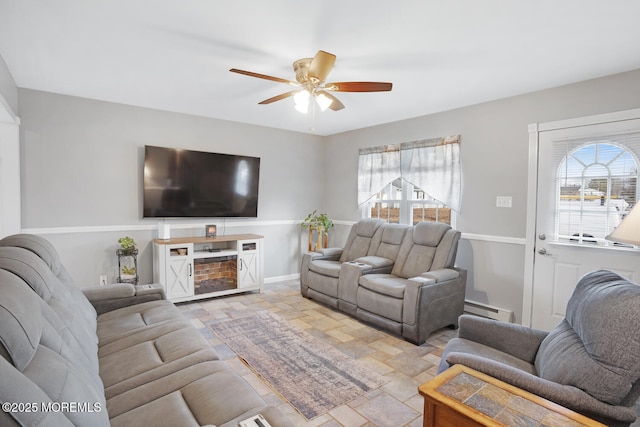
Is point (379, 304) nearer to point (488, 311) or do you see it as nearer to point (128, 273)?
point (488, 311)

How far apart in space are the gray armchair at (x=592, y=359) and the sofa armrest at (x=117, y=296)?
7.33ft

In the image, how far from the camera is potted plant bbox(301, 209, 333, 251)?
5289mm

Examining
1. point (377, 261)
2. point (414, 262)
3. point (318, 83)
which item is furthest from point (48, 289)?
point (414, 262)

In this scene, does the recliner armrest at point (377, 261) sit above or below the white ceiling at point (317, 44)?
below

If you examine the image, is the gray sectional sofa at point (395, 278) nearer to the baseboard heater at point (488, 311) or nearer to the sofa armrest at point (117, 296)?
the baseboard heater at point (488, 311)

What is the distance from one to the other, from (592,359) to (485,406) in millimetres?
528

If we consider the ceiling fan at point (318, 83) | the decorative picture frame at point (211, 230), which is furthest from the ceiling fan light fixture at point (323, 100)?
the decorative picture frame at point (211, 230)

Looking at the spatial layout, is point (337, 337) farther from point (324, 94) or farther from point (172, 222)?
point (172, 222)

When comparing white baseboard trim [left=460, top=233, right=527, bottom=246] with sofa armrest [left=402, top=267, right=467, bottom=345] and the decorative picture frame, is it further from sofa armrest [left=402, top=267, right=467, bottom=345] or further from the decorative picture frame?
the decorative picture frame

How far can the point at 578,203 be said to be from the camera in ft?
9.98

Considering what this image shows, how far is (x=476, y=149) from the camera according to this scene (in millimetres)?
3764

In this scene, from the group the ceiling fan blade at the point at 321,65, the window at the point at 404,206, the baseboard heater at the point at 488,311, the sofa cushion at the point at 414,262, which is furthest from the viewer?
the window at the point at 404,206

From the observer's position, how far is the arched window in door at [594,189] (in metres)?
2.79

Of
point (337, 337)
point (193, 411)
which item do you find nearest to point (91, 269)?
point (337, 337)
